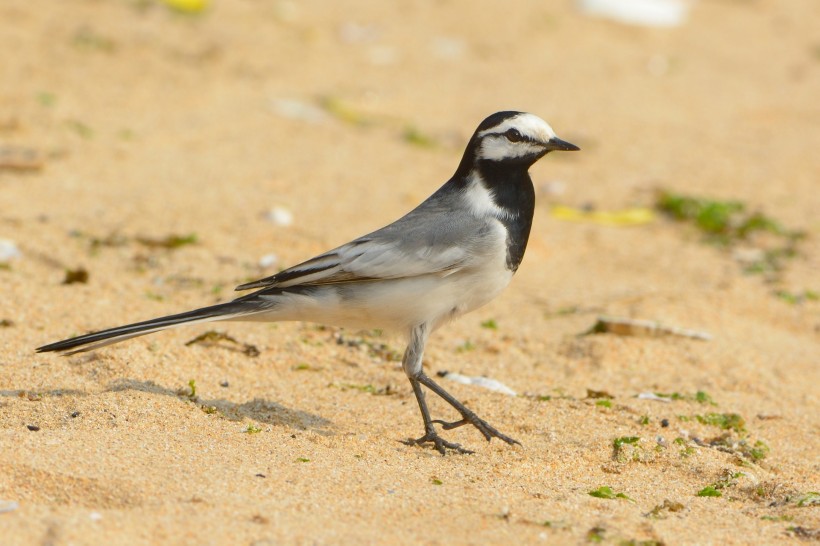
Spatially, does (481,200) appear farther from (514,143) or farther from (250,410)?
(250,410)

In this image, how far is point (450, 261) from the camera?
215 inches

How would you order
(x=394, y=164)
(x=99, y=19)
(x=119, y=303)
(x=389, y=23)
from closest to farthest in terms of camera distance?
1. (x=119, y=303)
2. (x=394, y=164)
3. (x=99, y=19)
4. (x=389, y=23)

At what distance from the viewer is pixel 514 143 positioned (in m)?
5.79

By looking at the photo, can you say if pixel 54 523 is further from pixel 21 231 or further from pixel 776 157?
pixel 776 157

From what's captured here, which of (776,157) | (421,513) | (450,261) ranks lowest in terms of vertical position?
(421,513)

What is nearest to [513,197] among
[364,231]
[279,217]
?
[364,231]

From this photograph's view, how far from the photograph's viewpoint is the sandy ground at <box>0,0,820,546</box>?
437 cm

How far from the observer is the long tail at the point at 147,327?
5.14m

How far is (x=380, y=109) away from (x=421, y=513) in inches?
308

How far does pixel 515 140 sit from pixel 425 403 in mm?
1474

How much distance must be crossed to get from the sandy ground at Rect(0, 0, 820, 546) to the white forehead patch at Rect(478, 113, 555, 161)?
1.28 meters

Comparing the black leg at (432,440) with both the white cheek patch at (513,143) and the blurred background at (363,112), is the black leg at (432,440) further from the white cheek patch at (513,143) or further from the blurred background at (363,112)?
the blurred background at (363,112)

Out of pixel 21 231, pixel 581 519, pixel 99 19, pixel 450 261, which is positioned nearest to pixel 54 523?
pixel 581 519

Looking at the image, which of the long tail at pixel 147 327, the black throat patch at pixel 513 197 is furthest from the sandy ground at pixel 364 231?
the black throat patch at pixel 513 197
